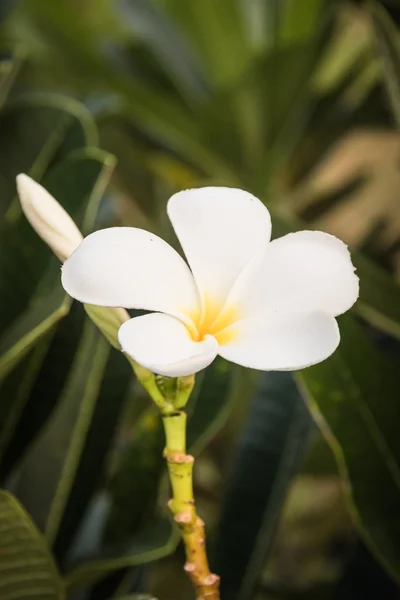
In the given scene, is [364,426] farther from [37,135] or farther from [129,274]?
[37,135]

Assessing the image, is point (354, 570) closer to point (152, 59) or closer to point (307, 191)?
point (307, 191)

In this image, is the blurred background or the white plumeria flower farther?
the blurred background

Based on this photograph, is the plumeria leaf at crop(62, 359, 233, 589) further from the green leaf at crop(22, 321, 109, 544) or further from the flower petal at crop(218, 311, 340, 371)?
the flower petal at crop(218, 311, 340, 371)

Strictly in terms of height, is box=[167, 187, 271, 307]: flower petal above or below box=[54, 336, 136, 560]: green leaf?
above

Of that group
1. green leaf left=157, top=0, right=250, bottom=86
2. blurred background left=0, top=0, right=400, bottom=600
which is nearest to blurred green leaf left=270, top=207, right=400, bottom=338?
blurred background left=0, top=0, right=400, bottom=600

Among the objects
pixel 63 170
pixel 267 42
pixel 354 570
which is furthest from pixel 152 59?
pixel 354 570

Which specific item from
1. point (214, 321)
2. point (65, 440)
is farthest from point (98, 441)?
point (214, 321)
